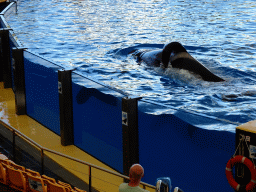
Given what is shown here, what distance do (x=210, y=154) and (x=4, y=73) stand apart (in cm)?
877

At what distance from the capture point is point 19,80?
35.6 ft

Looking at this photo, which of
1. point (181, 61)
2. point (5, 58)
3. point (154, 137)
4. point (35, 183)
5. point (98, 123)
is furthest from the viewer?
point (5, 58)

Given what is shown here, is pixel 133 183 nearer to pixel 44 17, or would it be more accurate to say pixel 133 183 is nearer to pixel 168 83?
pixel 168 83

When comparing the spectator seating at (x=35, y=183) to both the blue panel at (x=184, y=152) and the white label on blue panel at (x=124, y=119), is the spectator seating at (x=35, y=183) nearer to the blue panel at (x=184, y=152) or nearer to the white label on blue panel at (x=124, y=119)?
the white label on blue panel at (x=124, y=119)

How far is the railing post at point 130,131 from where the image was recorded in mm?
6773

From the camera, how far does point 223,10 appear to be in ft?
86.8

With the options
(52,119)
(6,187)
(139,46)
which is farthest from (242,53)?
(6,187)

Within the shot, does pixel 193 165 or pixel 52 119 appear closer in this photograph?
pixel 193 165

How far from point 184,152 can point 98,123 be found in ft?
7.73

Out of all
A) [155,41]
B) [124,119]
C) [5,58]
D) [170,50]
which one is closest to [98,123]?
[124,119]

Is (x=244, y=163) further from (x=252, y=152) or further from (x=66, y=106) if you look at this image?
(x=66, y=106)

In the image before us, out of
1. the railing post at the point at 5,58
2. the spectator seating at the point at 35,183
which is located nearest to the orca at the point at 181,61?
the railing post at the point at 5,58

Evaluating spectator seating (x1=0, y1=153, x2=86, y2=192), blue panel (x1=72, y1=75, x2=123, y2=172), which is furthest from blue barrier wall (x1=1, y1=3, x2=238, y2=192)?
spectator seating (x1=0, y1=153, x2=86, y2=192)

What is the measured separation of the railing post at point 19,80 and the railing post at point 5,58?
1821 millimetres
